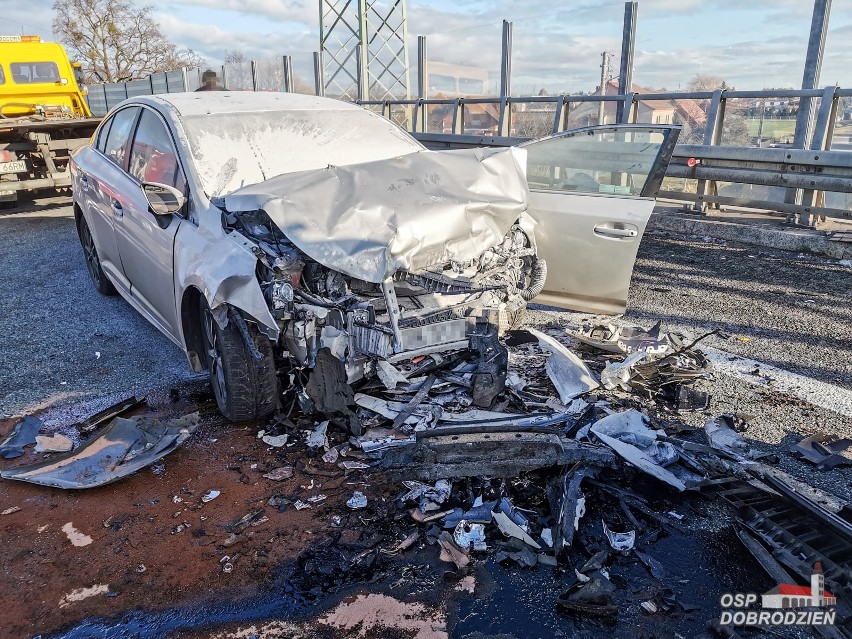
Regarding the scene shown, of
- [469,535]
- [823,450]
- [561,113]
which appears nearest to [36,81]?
[561,113]

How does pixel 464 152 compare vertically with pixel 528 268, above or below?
above

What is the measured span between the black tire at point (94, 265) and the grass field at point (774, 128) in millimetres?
7800

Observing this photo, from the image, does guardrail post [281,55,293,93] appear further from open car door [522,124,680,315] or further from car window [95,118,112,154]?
open car door [522,124,680,315]

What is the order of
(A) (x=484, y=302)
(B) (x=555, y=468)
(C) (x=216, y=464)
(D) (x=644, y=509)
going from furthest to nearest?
(A) (x=484, y=302) < (C) (x=216, y=464) < (B) (x=555, y=468) < (D) (x=644, y=509)

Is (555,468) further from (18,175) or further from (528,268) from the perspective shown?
(18,175)

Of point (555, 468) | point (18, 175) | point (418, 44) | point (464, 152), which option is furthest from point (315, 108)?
point (418, 44)

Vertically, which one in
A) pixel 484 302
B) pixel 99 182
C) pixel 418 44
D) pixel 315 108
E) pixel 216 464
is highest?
pixel 418 44

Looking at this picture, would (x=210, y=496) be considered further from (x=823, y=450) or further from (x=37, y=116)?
(x=37, y=116)

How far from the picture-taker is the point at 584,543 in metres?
2.87

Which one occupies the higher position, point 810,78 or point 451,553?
point 810,78

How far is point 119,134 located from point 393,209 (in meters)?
2.93

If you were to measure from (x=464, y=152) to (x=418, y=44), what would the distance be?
10.5m

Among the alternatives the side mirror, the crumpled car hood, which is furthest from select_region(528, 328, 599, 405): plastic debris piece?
the side mirror

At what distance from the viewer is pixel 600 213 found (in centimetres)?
492
